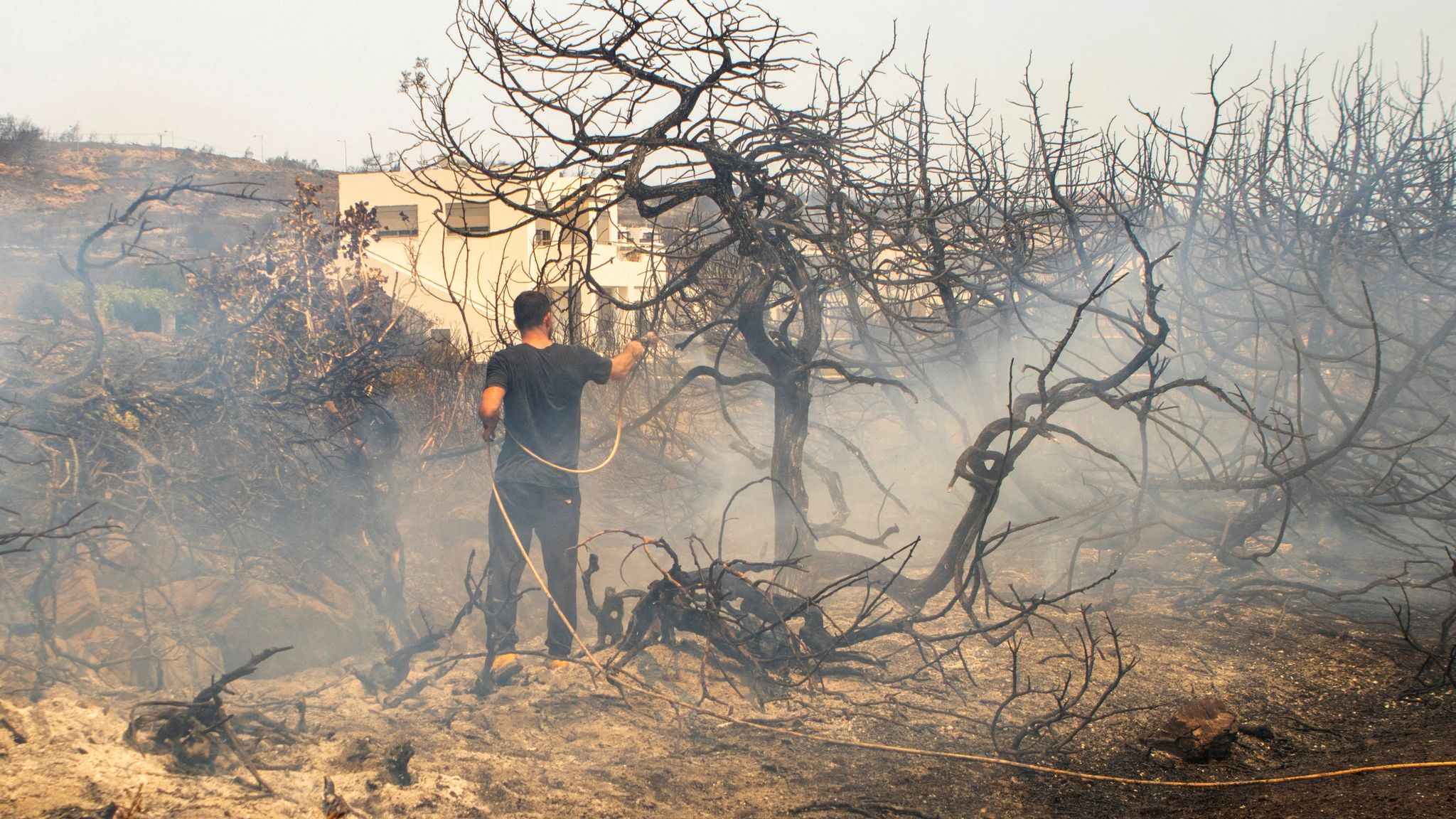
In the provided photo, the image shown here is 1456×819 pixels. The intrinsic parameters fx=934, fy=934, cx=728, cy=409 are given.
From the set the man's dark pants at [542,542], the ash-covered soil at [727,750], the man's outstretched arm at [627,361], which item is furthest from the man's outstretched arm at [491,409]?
the ash-covered soil at [727,750]

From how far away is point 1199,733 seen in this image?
3.32 meters

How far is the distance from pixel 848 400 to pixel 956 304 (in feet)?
15.7

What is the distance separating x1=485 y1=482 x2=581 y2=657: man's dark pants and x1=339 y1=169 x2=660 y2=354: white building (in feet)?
3.08

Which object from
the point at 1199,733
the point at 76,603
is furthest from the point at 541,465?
the point at 1199,733

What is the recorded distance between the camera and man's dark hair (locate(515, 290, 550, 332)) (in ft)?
15.0

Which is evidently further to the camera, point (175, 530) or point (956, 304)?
point (956, 304)

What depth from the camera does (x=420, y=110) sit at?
15.7ft

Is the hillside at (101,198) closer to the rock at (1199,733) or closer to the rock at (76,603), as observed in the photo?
the rock at (76,603)

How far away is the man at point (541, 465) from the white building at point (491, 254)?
385 mm

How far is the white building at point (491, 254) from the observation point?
4.87 m

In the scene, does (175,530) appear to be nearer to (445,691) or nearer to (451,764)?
(445,691)

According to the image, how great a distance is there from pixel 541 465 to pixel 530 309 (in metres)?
0.77

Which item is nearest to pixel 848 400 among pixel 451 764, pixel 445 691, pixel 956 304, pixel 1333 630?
pixel 956 304

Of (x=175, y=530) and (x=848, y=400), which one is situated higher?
(x=848, y=400)
